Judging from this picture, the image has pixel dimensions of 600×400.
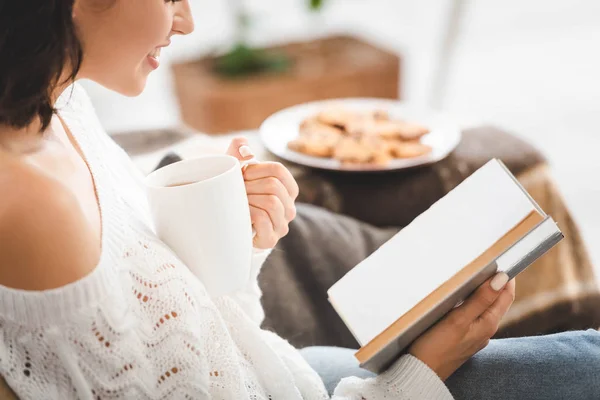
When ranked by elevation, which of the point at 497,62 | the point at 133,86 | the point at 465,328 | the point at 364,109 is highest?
the point at 133,86

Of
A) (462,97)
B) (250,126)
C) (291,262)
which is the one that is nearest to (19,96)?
(291,262)

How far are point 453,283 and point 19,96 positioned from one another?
0.40m

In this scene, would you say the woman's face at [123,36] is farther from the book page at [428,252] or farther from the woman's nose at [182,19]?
the book page at [428,252]

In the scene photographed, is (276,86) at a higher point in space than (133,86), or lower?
lower

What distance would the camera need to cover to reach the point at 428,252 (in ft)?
1.93

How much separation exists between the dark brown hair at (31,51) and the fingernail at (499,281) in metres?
0.43

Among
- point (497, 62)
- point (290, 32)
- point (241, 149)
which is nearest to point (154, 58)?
point (241, 149)

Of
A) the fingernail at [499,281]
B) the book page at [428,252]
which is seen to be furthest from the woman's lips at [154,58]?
the fingernail at [499,281]

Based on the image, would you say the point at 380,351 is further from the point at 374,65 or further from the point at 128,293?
the point at 374,65

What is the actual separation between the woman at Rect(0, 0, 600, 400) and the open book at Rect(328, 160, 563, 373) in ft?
0.14

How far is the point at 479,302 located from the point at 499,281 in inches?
1.2

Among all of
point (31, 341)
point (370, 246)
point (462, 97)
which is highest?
point (31, 341)

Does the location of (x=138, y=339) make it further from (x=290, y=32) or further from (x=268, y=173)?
(x=290, y=32)

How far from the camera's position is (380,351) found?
1.73ft
